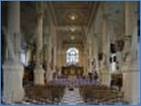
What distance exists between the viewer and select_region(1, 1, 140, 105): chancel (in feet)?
23.8

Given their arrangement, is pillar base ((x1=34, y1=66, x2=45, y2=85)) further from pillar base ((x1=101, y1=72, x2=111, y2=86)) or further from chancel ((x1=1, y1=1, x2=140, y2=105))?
pillar base ((x1=101, y1=72, x2=111, y2=86))

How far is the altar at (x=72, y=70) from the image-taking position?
39.0 m

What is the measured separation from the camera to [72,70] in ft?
130

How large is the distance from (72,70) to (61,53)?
2.83 metres

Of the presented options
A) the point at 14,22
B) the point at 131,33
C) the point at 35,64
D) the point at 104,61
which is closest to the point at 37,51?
the point at 35,64

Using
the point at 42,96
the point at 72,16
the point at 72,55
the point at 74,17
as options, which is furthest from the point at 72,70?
the point at 42,96

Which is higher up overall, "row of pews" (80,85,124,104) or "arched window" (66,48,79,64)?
"arched window" (66,48,79,64)

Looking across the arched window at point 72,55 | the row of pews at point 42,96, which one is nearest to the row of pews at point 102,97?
the row of pews at point 42,96

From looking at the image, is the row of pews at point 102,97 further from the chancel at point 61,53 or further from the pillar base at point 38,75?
the pillar base at point 38,75

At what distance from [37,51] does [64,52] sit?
81.0 ft

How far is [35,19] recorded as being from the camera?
18.1 meters

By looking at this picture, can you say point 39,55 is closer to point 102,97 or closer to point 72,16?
point 72,16

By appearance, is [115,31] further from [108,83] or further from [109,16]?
[108,83]

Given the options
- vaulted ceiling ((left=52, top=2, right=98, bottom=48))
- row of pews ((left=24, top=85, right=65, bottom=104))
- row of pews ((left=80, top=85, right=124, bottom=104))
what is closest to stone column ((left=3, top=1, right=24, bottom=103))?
row of pews ((left=24, top=85, right=65, bottom=104))
